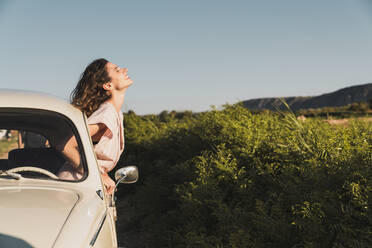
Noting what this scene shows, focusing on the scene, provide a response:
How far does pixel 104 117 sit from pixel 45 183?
2.76ft

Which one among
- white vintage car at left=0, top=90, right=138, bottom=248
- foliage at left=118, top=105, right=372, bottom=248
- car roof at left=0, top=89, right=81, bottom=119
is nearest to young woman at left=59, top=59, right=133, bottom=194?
white vintage car at left=0, top=90, right=138, bottom=248

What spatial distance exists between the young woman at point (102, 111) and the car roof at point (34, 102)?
225 mm

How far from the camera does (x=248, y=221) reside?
12.5ft

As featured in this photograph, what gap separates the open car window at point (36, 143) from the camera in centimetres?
256

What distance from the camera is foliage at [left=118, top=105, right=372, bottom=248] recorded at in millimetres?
3084

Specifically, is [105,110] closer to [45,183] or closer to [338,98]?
[45,183]

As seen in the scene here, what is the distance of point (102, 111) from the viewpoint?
10.3 ft

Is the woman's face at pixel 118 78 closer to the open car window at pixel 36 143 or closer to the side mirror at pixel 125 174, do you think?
the open car window at pixel 36 143

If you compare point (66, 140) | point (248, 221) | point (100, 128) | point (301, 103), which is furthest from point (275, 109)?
point (301, 103)

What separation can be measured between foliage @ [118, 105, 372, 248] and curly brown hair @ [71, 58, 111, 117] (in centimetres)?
164

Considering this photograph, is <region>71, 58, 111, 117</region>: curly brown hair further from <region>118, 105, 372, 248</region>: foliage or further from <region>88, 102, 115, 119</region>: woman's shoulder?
<region>118, 105, 372, 248</region>: foliage

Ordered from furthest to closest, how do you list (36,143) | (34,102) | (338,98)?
1. (338,98)
2. (36,143)
3. (34,102)

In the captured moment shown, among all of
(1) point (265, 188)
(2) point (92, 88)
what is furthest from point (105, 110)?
(1) point (265, 188)

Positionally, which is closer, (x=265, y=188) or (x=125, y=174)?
(x=125, y=174)
